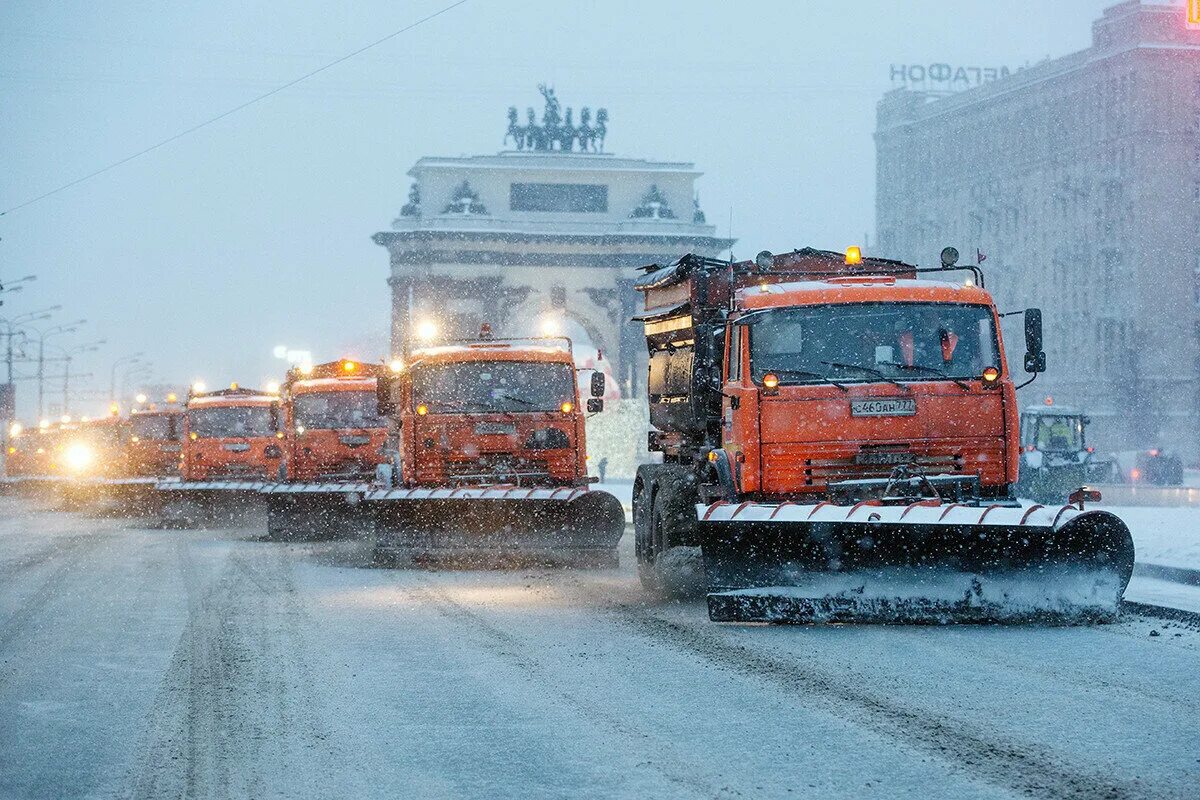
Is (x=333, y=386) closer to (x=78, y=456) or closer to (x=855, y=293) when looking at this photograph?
(x=855, y=293)

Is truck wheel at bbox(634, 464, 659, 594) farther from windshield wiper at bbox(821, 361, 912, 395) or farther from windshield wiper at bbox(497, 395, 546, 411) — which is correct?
windshield wiper at bbox(497, 395, 546, 411)

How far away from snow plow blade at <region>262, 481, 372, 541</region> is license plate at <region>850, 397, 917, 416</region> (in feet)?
44.1

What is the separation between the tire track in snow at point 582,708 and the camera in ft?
25.6

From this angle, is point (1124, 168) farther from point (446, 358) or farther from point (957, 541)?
point (957, 541)

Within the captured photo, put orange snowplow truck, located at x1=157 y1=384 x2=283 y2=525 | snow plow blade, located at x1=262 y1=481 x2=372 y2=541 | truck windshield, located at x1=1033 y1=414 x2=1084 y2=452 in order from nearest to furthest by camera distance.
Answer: snow plow blade, located at x1=262 y1=481 x2=372 y2=541 → orange snowplow truck, located at x1=157 y1=384 x2=283 y2=525 → truck windshield, located at x1=1033 y1=414 x2=1084 y2=452

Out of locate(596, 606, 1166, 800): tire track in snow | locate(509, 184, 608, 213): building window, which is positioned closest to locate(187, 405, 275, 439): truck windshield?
locate(596, 606, 1166, 800): tire track in snow

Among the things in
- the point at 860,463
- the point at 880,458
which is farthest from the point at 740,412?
the point at 880,458

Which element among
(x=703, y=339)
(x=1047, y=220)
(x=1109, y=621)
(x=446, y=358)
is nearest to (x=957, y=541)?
(x=1109, y=621)

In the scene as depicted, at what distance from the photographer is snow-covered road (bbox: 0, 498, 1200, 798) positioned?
25.7 feet

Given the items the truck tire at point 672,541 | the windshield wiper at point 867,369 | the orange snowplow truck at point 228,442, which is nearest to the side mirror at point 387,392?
Result: the truck tire at point 672,541

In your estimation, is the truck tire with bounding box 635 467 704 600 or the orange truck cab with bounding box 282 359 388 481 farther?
the orange truck cab with bounding box 282 359 388 481

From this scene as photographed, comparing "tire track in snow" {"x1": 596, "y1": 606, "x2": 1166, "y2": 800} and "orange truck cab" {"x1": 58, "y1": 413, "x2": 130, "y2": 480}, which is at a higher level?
"orange truck cab" {"x1": 58, "y1": 413, "x2": 130, "y2": 480}

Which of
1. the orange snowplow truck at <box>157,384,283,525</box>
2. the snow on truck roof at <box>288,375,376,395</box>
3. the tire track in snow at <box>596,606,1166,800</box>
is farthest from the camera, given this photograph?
the orange snowplow truck at <box>157,384,283,525</box>

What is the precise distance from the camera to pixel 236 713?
9.59 m
